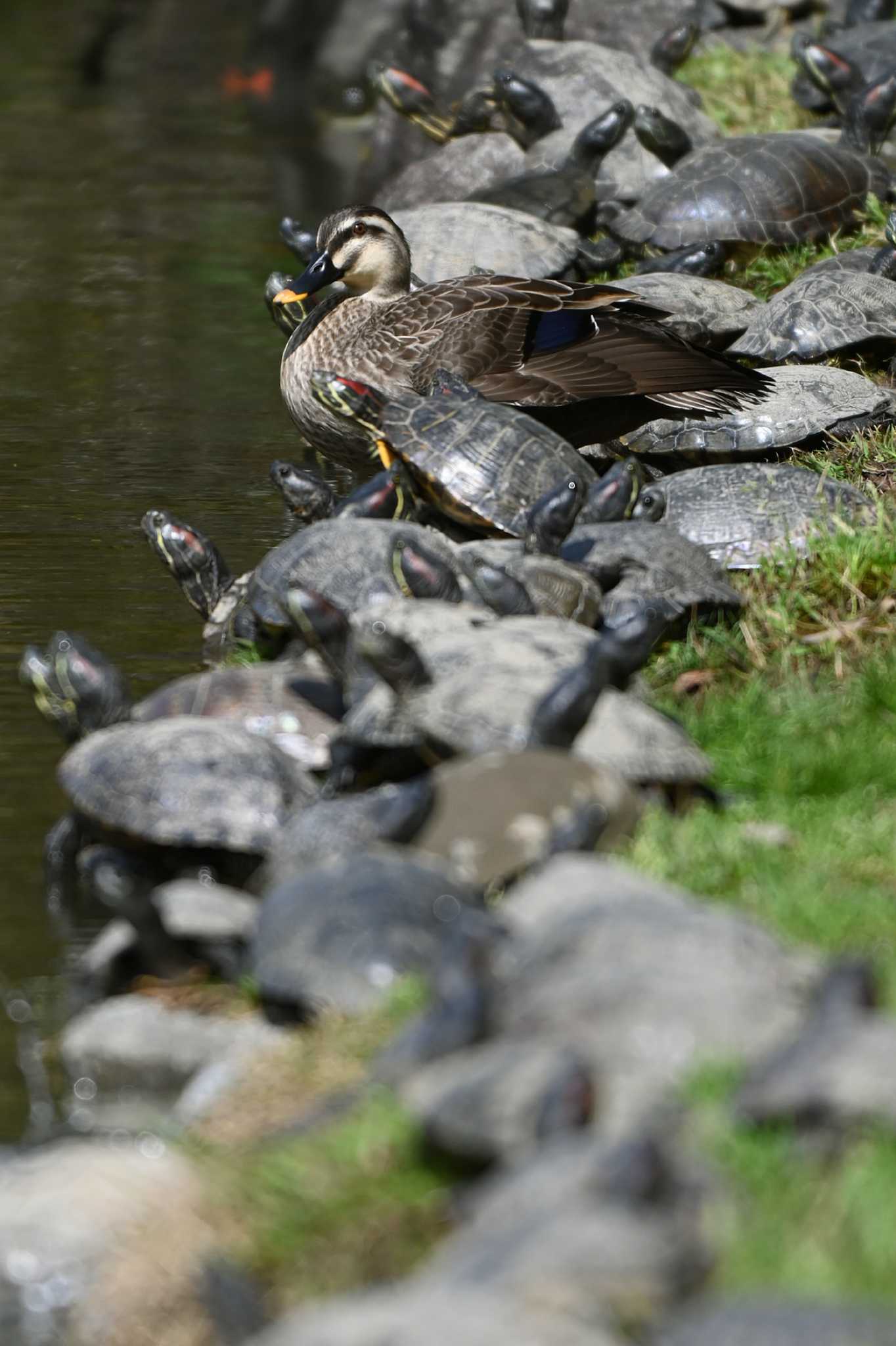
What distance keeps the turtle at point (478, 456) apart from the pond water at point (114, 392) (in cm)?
90

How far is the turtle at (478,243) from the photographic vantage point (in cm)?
930

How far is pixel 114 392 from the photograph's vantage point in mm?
9125

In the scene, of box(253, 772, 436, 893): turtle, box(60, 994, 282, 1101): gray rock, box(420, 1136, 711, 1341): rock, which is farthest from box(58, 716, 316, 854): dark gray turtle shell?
box(420, 1136, 711, 1341): rock

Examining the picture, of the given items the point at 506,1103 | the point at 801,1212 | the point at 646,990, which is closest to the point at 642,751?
the point at 646,990

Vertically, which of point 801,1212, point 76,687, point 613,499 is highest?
point 801,1212

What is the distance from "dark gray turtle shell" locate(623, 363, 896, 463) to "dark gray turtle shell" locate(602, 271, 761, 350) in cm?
92

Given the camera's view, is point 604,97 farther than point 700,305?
Yes

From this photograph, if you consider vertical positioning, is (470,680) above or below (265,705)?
above

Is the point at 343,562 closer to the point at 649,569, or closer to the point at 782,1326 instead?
the point at 649,569

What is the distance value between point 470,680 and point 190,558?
180 cm

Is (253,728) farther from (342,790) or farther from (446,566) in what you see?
(446,566)

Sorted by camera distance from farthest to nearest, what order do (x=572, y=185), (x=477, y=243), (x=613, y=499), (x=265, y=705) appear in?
(x=572, y=185) → (x=477, y=243) → (x=613, y=499) → (x=265, y=705)

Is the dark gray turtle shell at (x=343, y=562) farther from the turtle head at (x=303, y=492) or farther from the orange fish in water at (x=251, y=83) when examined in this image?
the orange fish in water at (x=251, y=83)

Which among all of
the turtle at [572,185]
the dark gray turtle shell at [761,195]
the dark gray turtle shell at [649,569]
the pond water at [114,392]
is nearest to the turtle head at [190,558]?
the pond water at [114,392]
